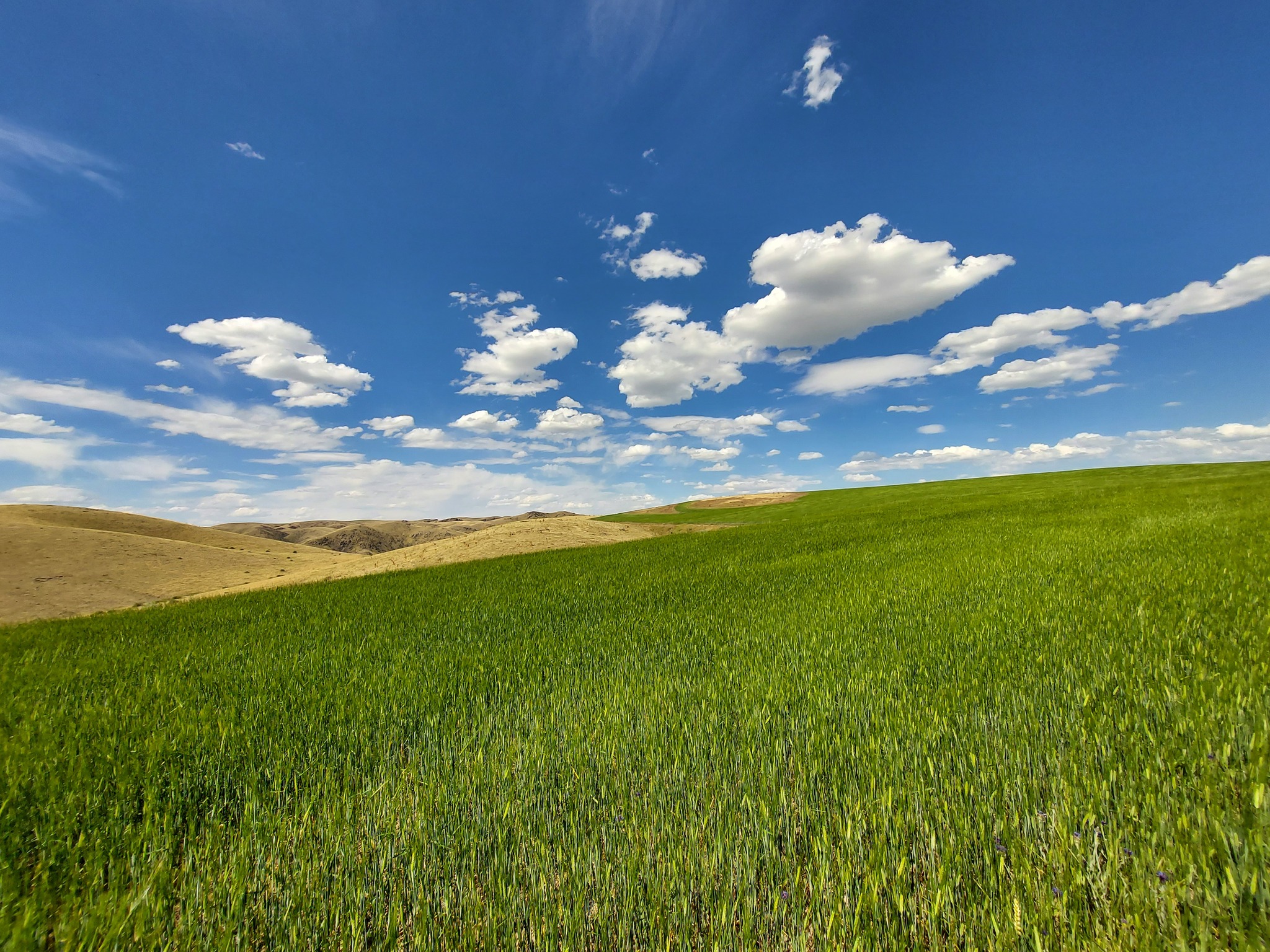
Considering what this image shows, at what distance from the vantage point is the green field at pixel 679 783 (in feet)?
6.50

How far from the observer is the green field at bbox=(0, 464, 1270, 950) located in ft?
6.50

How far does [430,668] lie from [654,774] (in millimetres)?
3741

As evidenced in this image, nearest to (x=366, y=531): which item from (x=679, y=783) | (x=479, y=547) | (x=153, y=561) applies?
(x=153, y=561)

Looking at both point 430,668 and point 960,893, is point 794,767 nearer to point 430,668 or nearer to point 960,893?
point 960,893

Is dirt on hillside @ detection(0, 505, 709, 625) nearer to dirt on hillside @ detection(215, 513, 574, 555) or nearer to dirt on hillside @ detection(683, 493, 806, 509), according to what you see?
dirt on hillside @ detection(683, 493, 806, 509)

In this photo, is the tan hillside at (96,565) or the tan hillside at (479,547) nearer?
the tan hillside at (96,565)

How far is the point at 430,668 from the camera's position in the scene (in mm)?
5688

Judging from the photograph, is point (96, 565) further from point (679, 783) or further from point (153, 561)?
point (679, 783)

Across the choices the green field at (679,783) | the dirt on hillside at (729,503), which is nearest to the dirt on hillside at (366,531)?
the dirt on hillside at (729,503)

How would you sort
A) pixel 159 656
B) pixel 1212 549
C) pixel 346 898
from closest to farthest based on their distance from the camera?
pixel 346 898, pixel 159 656, pixel 1212 549

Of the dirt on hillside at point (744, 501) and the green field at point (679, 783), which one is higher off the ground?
the dirt on hillside at point (744, 501)

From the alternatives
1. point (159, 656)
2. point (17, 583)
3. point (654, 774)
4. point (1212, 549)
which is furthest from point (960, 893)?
point (17, 583)

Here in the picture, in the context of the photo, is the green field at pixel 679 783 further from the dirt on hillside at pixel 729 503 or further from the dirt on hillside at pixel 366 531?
the dirt on hillside at pixel 366 531

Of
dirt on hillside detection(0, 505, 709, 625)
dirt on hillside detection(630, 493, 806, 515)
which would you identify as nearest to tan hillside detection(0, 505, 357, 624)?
dirt on hillside detection(0, 505, 709, 625)
